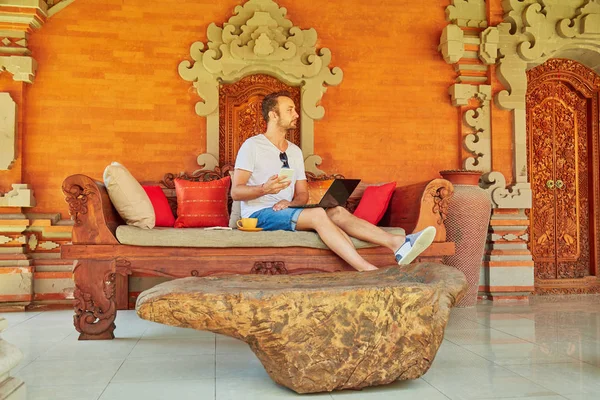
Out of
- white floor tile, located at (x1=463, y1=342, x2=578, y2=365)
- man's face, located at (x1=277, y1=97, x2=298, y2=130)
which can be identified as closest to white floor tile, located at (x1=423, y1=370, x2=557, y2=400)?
white floor tile, located at (x1=463, y1=342, x2=578, y2=365)

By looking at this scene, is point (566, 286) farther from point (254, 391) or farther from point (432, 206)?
point (254, 391)

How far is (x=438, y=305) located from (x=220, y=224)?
106 inches

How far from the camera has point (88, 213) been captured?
12.5 ft

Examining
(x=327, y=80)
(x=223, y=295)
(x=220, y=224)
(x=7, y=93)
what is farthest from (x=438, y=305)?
(x=7, y=93)

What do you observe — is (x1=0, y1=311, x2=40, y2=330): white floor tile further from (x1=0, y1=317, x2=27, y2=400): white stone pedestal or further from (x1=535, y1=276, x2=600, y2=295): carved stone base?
(x1=535, y1=276, x2=600, y2=295): carved stone base

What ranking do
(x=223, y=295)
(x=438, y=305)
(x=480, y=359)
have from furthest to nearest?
(x=480, y=359), (x=438, y=305), (x=223, y=295)

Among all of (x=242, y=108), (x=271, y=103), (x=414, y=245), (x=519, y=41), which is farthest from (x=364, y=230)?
(x=519, y=41)

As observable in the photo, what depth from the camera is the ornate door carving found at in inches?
239

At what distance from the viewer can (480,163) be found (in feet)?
19.0

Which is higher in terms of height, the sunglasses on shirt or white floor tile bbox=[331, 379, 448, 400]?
the sunglasses on shirt

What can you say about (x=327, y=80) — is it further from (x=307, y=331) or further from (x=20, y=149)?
(x=307, y=331)

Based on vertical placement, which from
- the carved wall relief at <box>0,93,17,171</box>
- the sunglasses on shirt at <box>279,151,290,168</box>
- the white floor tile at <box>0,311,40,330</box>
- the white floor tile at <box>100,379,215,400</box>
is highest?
A: the carved wall relief at <box>0,93,17,171</box>

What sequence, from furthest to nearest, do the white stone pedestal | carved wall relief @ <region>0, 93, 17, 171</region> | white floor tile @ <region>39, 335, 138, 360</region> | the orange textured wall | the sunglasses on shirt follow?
1. the orange textured wall
2. carved wall relief @ <region>0, 93, 17, 171</region>
3. the sunglasses on shirt
4. white floor tile @ <region>39, 335, 138, 360</region>
5. the white stone pedestal

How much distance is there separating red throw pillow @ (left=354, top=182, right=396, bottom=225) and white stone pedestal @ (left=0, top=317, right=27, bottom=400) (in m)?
3.26
